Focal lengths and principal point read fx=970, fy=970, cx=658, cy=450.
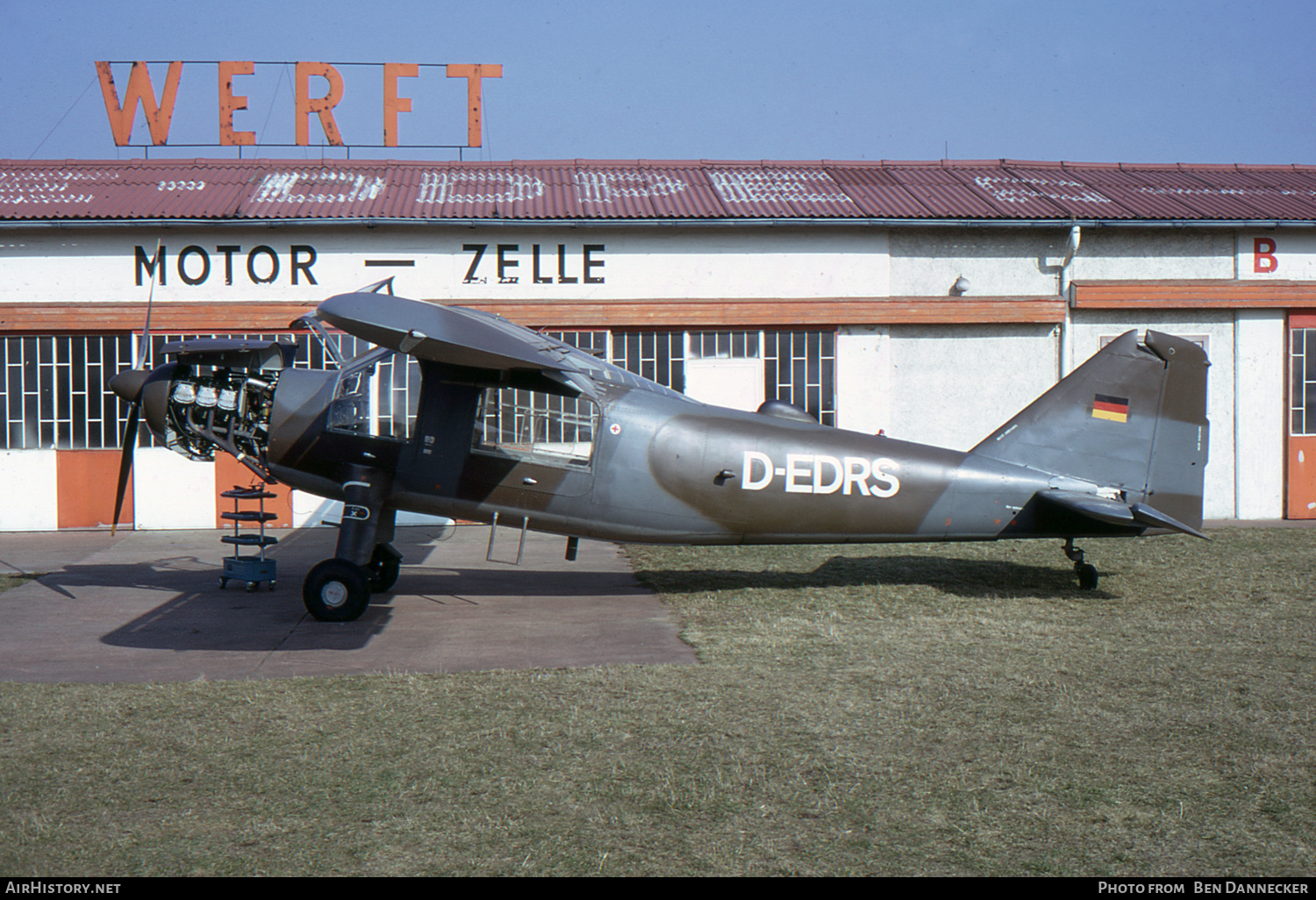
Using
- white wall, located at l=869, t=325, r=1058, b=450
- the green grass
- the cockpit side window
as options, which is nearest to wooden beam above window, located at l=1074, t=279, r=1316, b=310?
white wall, located at l=869, t=325, r=1058, b=450

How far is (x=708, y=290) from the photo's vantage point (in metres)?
16.6

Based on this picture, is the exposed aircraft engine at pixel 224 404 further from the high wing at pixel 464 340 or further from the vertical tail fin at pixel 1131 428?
the vertical tail fin at pixel 1131 428

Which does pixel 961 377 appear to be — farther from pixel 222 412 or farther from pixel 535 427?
pixel 222 412

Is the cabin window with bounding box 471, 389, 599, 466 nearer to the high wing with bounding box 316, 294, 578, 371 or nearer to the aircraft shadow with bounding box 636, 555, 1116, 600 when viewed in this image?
the high wing with bounding box 316, 294, 578, 371

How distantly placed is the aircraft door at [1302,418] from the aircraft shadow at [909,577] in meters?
8.08

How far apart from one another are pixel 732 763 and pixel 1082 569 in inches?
256

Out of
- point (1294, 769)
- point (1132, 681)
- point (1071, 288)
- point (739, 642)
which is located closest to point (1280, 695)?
point (1132, 681)

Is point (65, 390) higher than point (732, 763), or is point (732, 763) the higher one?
point (65, 390)

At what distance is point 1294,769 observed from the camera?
512cm

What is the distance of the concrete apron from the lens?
7.53 m

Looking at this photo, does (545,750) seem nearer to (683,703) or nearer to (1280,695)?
(683,703)

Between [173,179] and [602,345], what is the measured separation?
8.60m

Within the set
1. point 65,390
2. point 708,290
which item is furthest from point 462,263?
point 65,390

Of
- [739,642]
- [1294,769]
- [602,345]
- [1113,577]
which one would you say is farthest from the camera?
[602,345]
